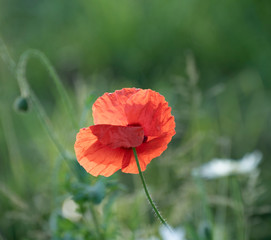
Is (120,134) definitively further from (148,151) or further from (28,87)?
(28,87)

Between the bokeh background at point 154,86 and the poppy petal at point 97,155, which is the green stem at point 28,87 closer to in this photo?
the bokeh background at point 154,86

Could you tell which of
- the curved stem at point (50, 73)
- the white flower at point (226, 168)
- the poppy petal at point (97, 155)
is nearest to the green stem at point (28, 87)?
the curved stem at point (50, 73)

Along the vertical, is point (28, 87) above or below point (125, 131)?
above

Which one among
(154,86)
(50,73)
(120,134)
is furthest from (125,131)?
(154,86)

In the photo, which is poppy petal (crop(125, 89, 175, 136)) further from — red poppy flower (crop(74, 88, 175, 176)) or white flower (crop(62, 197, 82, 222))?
white flower (crop(62, 197, 82, 222))

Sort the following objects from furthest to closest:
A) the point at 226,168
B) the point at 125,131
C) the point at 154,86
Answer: the point at 154,86 → the point at 226,168 → the point at 125,131

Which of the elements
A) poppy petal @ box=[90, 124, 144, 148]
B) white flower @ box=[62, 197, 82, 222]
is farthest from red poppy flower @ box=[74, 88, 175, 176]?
white flower @ box=[62, 197, 82, 222]
